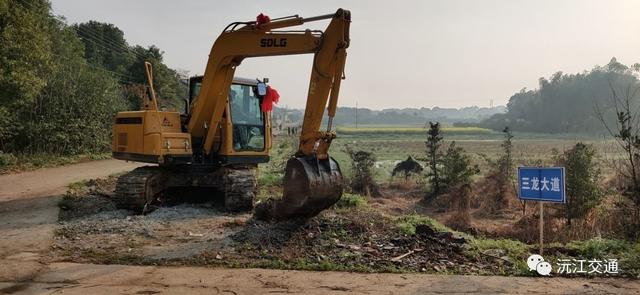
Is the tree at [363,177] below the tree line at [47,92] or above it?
below

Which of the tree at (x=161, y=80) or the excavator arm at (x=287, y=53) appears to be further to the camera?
the tree at (x=161, y=80)

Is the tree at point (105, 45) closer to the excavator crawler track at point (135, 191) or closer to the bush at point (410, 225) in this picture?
the excavator crawler track at point (135, 191)

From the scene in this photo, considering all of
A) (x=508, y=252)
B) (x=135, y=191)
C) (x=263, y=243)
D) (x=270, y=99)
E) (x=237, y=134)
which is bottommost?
(x=508, y=252)

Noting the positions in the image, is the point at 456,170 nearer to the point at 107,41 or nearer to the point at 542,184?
the point at 542,184

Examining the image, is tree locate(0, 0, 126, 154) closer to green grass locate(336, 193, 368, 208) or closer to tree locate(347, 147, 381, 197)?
tree locate(347, 147, 381, 197)

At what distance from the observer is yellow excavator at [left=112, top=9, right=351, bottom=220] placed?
7.65 meters

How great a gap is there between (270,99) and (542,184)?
526cm

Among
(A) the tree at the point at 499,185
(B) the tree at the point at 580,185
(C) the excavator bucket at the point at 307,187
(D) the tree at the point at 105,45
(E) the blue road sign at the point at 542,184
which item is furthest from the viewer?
(D) the tree at the point at 105,45

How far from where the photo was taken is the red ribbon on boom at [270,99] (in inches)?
393

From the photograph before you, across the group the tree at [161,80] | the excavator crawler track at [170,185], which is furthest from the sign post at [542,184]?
the tree at [161,80]

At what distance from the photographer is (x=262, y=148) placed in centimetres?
1056

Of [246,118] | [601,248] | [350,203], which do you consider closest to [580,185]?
[601,248]

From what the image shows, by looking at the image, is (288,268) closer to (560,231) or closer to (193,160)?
(193,160)

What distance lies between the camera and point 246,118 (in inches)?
412
